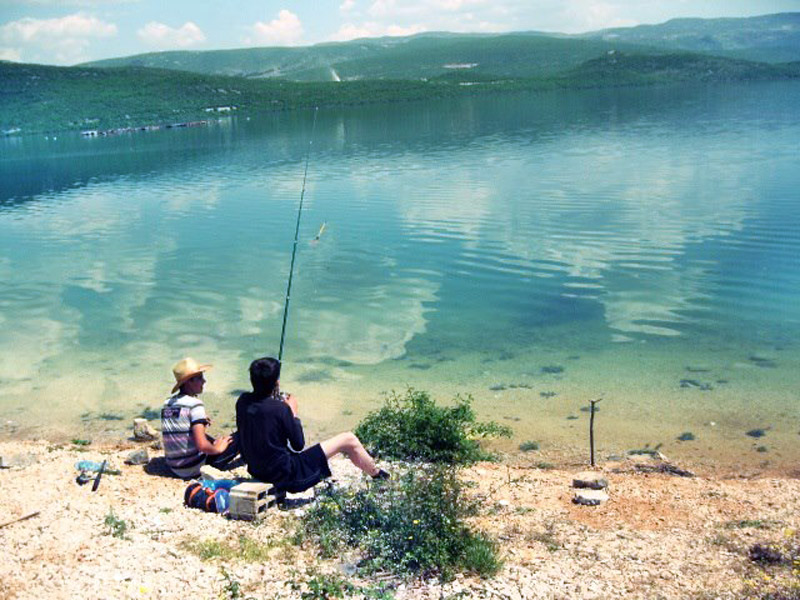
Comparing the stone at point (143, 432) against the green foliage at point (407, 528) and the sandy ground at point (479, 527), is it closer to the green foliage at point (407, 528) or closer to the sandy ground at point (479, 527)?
the sandy ground at point (479, 527)

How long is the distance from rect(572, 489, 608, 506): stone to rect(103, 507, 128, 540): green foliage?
4.48 m

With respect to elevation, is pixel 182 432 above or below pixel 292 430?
below

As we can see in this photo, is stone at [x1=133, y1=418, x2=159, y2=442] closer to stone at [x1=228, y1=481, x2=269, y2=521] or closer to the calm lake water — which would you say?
the calm lake water

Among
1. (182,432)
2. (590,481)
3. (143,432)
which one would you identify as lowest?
(143,432)

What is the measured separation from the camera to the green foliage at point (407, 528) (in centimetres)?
669

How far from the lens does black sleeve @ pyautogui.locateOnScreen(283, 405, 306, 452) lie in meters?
8.01

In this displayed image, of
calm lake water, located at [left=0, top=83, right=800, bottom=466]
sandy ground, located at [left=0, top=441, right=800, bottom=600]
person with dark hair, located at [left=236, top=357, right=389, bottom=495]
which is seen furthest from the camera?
calm lake water, located at [left=0, top=83, right=800, bottom=466]

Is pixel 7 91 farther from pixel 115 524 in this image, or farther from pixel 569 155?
pixel 115 524

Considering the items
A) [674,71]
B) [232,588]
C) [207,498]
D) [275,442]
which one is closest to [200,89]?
[674,71]

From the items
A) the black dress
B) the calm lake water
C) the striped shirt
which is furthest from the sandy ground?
the calm lake water

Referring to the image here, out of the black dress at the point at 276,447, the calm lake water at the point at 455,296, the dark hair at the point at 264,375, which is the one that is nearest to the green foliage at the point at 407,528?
the black dress at the point at 276,447

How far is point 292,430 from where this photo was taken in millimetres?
8055

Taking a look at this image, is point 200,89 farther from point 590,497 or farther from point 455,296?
point 590,497

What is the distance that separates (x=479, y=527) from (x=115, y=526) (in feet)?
10.9
